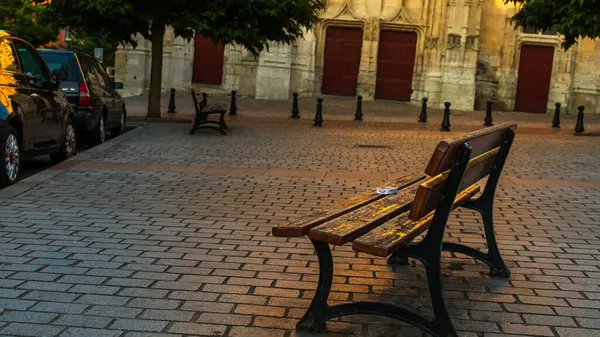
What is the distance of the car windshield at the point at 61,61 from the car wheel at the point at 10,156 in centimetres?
425

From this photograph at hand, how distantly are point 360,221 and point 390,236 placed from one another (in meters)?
0.26

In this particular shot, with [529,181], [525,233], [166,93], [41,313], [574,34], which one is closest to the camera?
[41,313]

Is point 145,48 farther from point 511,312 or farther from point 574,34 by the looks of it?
point 511,312

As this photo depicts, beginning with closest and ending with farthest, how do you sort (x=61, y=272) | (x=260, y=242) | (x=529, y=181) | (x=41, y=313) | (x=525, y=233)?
(x=41, y=313)
(x=61, y=272)
(x=260, y=242)
(x=525, y=233)
(x=529, y=181)

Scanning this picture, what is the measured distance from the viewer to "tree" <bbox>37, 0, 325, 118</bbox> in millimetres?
16141

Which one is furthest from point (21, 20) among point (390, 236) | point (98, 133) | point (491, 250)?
point (390, 236)

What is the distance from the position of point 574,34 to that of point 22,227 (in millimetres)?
14444

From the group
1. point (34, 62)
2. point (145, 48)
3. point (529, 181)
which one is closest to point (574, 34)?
point (529, 181)

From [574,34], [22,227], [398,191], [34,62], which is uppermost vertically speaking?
[574,34]

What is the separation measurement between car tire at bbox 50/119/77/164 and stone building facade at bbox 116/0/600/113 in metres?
17.5

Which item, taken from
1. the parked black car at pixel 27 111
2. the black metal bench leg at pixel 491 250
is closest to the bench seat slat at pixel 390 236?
the black metal bench leg at pixel 491 250

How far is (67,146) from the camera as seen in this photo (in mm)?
11352

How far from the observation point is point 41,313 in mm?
4344

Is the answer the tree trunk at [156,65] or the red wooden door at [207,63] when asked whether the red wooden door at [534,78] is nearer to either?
the red wooden door at [207,63]
